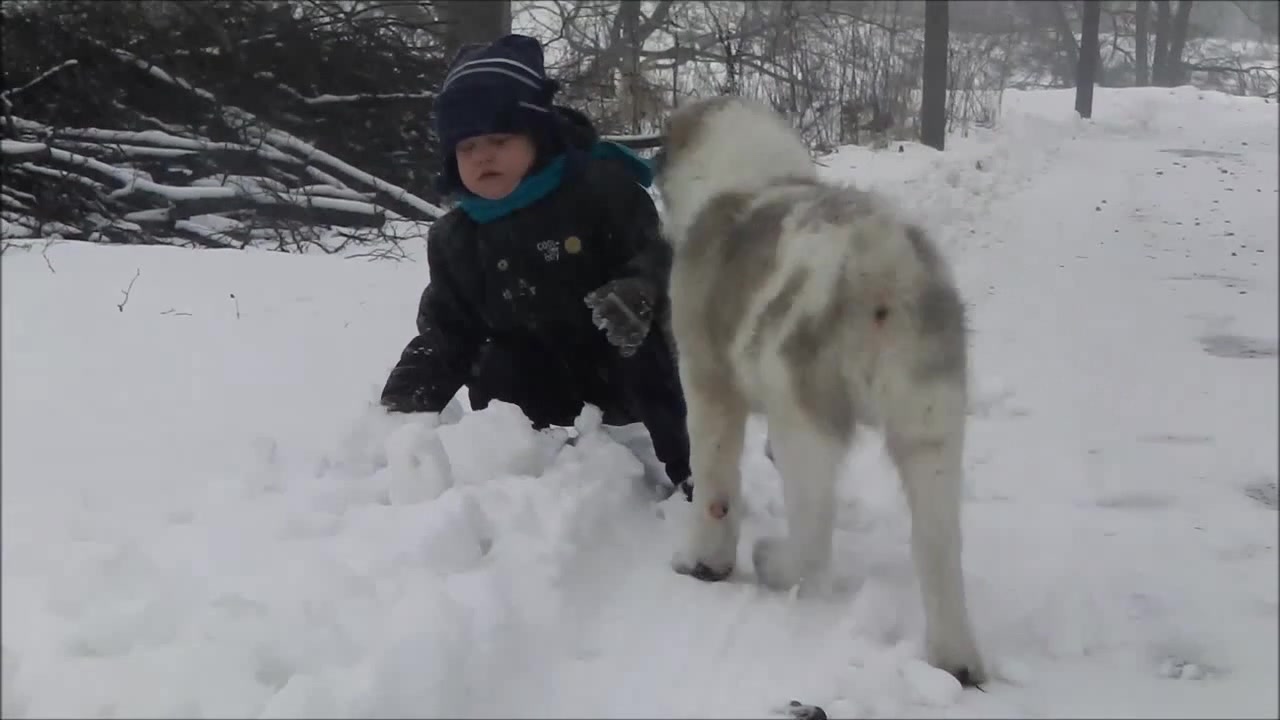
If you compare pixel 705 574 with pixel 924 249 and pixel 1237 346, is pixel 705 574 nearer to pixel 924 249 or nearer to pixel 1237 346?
pixel 924 249

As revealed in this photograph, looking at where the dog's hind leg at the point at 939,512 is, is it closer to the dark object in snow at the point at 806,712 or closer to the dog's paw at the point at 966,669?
the dog's paw at the point at 966,669

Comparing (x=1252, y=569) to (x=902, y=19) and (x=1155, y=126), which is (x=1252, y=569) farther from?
(x=902, y=19)

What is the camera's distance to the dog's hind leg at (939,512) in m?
2.14

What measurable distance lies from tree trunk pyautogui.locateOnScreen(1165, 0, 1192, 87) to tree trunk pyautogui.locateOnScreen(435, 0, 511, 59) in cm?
435

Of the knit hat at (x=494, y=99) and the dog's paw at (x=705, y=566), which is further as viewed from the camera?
the knit hat at (x=494, y=99)

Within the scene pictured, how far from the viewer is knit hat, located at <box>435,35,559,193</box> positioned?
9.95ft

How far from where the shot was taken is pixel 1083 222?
266 inches

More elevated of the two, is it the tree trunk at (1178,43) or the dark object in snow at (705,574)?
the tree trunk at (1178,43)

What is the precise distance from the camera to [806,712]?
2.01 meters

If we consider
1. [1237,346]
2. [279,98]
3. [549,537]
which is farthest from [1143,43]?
[549,537]

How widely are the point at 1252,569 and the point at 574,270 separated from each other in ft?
6.09

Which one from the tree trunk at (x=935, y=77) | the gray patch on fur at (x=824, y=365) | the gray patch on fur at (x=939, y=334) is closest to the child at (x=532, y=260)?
the gray patch on fur at (x=824, y=365)

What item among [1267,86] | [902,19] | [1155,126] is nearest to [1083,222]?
[1155,126]

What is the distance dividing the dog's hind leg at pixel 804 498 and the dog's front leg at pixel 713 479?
14 centimetres
